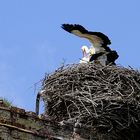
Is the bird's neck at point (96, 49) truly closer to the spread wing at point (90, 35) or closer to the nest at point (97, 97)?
the spread wing at point (90, 35)

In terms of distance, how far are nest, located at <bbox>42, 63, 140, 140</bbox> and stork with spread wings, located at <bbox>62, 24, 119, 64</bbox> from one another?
2.31 feet

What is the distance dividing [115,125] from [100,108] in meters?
0.32

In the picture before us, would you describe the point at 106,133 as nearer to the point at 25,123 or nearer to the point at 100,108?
the point at 100,108

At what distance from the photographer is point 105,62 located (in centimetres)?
1116

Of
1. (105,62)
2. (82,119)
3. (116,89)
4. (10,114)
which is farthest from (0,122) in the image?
(105,62)

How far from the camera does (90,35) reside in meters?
11.1

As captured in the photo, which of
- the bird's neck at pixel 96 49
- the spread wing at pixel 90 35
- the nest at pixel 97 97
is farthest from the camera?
the bird's neck at pixel 96 49

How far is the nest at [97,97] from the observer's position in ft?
30.6

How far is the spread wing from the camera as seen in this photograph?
1075 cm

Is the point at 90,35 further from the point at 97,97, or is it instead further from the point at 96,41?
the point at 97,97

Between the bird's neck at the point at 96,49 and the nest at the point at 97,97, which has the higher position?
the bird's neck at the point at 96,49

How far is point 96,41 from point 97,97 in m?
1.98

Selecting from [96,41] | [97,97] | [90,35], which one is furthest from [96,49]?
[97,97]

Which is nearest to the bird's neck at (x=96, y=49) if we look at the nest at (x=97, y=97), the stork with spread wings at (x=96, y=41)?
the stork with spread wings at (x=96, y=41)
